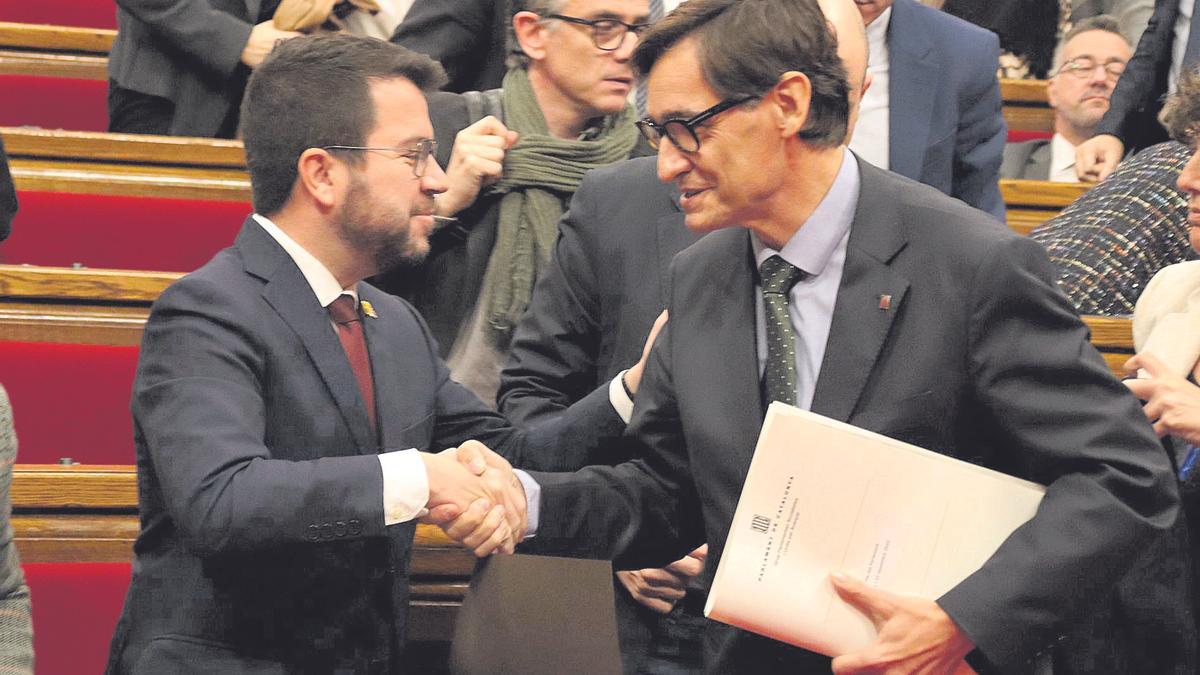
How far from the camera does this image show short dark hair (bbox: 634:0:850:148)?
5.16 feet

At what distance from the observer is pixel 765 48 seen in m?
1.58

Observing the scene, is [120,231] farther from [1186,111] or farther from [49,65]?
[1186,111]

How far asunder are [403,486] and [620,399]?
16.3 inches

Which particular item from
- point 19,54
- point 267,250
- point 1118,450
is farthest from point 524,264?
point 19,54

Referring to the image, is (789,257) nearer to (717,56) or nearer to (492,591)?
(717,56)

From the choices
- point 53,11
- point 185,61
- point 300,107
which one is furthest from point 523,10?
point 53,11

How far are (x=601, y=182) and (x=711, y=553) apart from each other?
0.79 metres

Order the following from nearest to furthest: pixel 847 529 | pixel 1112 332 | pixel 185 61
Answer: pixel 847 529 < pixel 1112 332 < pixel 185 61

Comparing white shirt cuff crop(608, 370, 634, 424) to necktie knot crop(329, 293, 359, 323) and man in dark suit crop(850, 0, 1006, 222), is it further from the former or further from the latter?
man in dark suit crop(850, 0, 1006, 222)

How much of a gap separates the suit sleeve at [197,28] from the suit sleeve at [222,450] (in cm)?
158

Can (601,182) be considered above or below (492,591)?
above

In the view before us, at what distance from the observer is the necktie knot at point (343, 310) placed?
1.84 meters

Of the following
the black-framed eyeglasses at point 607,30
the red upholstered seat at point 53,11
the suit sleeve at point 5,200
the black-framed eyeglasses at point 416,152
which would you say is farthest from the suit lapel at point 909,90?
the red upholstered seat at point 53,11

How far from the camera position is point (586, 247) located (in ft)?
7.33
